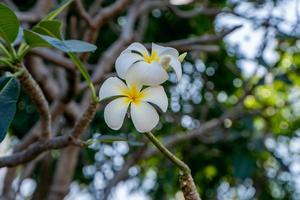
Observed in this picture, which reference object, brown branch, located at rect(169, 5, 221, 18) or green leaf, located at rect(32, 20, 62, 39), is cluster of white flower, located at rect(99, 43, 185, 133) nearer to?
green leaf, located at rect(32, 20, 62, 39)

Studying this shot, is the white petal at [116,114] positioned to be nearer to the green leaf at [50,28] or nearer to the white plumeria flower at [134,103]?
the white plumeria flower at [134,103]

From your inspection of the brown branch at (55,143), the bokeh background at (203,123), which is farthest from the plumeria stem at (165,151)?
the bokeh background at (203,123)

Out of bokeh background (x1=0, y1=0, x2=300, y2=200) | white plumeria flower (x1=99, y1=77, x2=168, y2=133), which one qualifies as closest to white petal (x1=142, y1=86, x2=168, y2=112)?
white plumeria flower (x1=99, y1=77, x2=168, y2=133)

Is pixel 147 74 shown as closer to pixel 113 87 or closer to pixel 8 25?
pixel 113 87

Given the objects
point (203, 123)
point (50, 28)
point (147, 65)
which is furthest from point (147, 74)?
point (203, 123)

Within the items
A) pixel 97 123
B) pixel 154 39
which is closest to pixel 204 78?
pixel 154 39

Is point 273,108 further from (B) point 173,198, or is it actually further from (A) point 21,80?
(A) point 21,80
